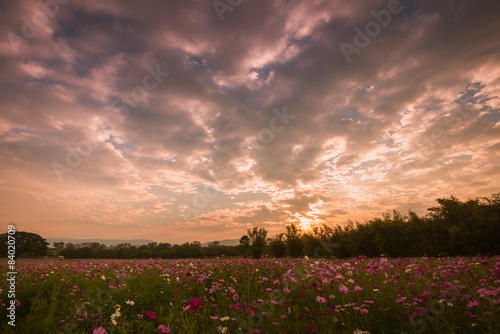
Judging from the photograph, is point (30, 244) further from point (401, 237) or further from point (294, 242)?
point (401, 237)

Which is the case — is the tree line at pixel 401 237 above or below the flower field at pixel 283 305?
above

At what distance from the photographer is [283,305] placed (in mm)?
3775

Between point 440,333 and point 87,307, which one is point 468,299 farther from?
point 87,307

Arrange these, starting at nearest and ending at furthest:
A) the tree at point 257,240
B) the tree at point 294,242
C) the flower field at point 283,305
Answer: the flower field at point 283,305 < the tree at point 257,240 < the tree at point 294,242

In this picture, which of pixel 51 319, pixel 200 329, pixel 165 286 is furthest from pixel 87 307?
pixel 200 329

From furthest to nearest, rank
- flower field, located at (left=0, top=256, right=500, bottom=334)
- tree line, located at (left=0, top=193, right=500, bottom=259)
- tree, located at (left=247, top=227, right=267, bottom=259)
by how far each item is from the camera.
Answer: tree, located at (left=247, top=227, right=267, bottom=259) → tree line, located at (left=0, top=193, right=500, bottom=259) → flower field, located at (left=0, top=256, right=500, bottom=334)

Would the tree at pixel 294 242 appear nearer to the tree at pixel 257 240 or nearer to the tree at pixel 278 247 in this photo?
the tree at pixel 278 247

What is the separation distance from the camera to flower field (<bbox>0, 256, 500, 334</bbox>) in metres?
3.09

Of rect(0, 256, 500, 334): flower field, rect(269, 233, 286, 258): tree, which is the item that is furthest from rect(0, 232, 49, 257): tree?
rect(269, 233, 286, 258): tree

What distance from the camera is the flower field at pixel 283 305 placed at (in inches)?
122

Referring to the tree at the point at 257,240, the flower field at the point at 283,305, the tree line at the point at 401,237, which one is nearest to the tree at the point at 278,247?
the tree line at the point at 401,237

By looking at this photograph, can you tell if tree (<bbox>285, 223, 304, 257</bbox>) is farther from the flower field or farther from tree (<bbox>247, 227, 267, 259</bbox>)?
the flower field

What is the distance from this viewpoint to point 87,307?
4.40 metres

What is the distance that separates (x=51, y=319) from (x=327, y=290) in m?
5.12
